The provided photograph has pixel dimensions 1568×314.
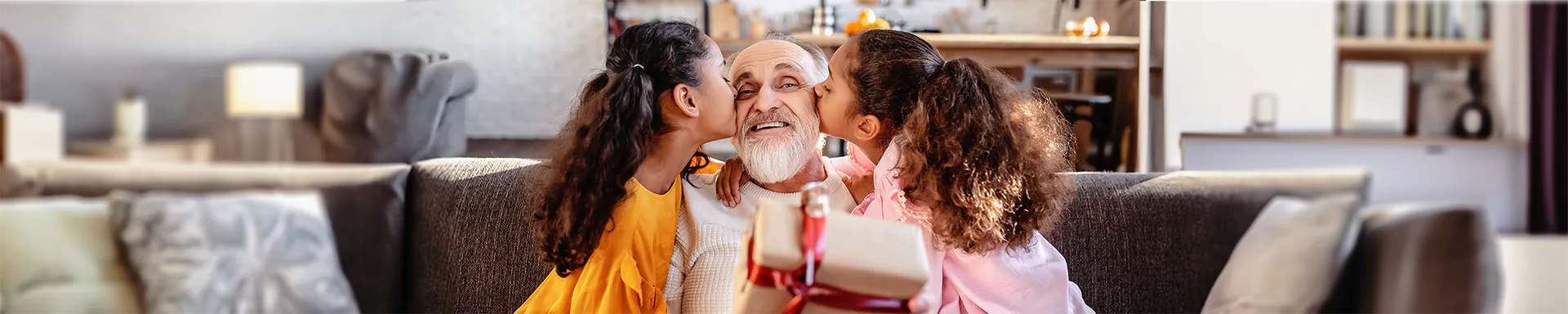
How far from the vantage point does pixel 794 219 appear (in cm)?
65

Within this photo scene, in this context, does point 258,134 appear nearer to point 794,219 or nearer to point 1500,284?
point 794,219

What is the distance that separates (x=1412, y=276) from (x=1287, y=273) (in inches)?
7.0

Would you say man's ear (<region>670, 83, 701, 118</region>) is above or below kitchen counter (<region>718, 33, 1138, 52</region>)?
below

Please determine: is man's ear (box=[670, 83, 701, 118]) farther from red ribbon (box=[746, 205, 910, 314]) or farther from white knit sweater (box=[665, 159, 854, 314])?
red ribbon (box=[746, 205, 910, 314])

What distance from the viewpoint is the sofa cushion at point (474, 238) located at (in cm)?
145

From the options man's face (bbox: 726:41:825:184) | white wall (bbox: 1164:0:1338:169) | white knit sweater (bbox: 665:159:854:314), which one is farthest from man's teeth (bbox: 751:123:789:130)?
white wall (bbox: 1164:0:1338:169)

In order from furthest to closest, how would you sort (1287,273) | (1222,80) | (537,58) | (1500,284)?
(537,58) < (1222,80) < (1287,273) < (1500,284)

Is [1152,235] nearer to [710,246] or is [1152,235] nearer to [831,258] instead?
[710,246]

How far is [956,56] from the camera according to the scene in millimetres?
1615

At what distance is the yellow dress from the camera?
1.09 meters

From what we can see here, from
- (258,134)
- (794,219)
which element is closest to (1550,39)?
(794,219)

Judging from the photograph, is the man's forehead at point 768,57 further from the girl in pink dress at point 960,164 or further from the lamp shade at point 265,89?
the lamp shade at point 265,89

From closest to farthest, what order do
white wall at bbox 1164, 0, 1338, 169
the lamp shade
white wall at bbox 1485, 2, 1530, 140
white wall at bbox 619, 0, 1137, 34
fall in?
white wall at bbox 1485, 2, 1530, 140, the lamp shade, white wall at bbox 1164, 0, 1338, 169, white wall at bbox 619, 0, 1137, 34

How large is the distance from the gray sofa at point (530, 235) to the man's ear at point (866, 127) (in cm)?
50
